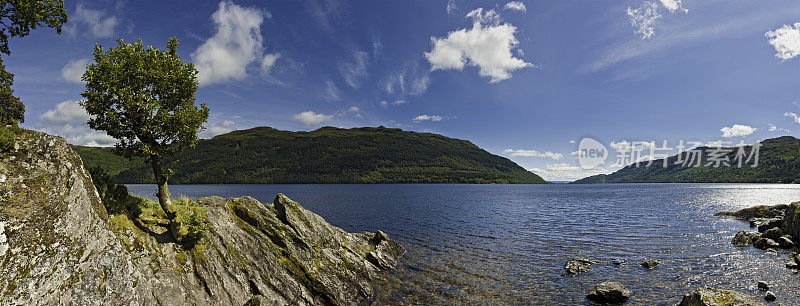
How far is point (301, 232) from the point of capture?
26.9 m

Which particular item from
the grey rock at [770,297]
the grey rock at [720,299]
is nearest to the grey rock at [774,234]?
the grey rock at [770,297]

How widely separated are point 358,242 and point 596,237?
37.9 m

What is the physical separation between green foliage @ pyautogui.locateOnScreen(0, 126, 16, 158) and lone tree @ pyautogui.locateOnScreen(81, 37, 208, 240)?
11.3 feet

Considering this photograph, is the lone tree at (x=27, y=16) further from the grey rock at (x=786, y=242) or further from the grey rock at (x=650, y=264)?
the grey rock at (x=786, y=242)

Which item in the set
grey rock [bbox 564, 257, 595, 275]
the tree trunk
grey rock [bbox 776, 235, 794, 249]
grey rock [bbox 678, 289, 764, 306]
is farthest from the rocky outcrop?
grey rock [bbox 776, 235, 794, 249]

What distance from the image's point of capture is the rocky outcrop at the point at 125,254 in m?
13.1

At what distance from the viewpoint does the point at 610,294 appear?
78.8 ft

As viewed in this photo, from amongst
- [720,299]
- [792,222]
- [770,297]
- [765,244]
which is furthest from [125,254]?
[792,222]

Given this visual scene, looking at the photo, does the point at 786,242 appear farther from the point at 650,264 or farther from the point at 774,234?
the point at 650,264

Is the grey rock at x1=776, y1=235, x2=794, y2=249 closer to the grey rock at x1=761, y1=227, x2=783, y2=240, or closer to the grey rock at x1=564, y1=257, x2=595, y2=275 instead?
the grey rock at x1=761, y1=227, x2=783, y2=240

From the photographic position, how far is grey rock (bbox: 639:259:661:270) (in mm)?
31612

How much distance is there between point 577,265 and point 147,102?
125 ft

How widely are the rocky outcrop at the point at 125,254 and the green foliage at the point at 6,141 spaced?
29cm

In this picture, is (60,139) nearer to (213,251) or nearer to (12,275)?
(12,275)
